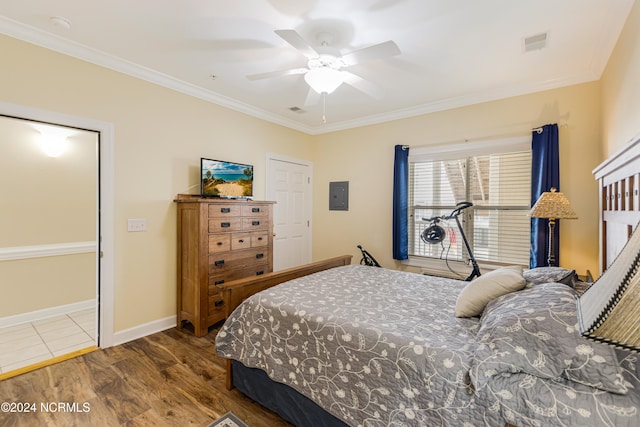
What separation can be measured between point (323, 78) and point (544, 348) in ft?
7.25

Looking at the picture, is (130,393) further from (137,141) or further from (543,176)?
(543,176)

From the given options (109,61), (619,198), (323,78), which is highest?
(109,61)

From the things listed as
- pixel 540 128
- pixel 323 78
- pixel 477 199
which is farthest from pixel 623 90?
pixel 323 78

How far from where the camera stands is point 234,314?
6.88 feet

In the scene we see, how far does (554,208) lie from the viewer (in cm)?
263

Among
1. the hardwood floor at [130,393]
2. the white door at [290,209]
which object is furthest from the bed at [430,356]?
the white door at [290,209]

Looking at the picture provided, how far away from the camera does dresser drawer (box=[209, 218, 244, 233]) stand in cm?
311

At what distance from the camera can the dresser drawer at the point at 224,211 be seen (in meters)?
3.11

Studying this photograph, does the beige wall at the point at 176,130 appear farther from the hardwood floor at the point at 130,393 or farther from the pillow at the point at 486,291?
the pillow at the point at 486,291

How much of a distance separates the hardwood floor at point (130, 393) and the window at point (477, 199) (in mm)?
2765

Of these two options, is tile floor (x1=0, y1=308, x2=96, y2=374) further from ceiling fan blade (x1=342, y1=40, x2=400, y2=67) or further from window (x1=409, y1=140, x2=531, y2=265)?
window (x1=409, y1=140, x2=531, y2=265)

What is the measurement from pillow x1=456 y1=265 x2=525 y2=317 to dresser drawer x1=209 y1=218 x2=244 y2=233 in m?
2.41

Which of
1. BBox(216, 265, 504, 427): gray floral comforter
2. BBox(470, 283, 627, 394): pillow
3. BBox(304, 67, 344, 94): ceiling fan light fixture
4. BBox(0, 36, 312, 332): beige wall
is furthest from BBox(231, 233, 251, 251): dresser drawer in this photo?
BBox(470, 283, 627, 394): pillow

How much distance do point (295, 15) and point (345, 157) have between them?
8.88 ft
